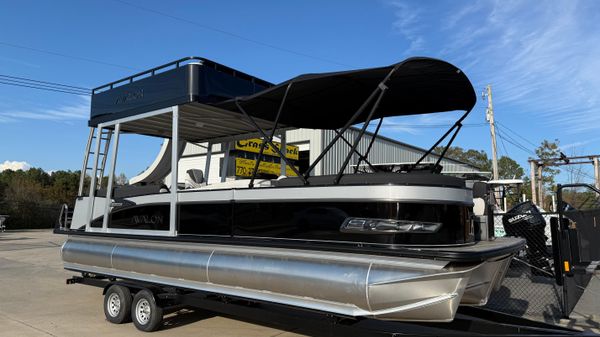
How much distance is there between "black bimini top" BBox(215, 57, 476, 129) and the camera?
409cm

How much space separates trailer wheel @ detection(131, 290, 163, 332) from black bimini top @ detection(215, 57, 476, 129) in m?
2.49

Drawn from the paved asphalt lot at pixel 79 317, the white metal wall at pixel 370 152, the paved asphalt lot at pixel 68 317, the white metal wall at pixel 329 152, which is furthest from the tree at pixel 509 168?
the paved asphalt lot at pixel 68 317

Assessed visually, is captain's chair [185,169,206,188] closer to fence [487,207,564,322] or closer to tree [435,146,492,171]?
fence [487,207,564,322]

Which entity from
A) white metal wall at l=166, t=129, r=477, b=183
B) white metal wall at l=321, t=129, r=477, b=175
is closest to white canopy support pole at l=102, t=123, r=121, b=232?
white metal wall at l=166, t=129, r=477, b=183

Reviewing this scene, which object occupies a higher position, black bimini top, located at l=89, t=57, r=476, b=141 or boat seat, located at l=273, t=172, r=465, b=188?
black bimini top, located at l=89, t=57, r=476, b=141

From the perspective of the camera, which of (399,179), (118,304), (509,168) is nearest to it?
(399,179)

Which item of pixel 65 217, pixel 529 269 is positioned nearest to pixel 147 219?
pixel 65 217

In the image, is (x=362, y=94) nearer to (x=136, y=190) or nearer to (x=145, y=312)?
(x=136, y=190)

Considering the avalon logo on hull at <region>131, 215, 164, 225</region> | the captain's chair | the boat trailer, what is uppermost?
the captain's chair

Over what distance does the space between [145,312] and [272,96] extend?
3155mm

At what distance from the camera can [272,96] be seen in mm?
4672

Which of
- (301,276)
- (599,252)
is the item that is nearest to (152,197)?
(301,276)

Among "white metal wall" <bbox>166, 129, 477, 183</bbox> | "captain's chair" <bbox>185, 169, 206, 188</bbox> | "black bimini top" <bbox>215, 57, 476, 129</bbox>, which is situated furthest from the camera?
"white metal wall" <bbox>166, 129, 477, 183</bbox>

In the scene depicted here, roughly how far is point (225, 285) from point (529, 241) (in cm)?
601
